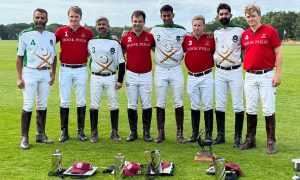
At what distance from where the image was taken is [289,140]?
25.7 feet

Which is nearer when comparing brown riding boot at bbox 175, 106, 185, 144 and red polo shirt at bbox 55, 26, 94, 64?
red polo shirt at bbox 55, 26, 94, 64

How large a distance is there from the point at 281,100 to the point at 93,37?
7006mm

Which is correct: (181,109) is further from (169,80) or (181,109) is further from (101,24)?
(101,24)

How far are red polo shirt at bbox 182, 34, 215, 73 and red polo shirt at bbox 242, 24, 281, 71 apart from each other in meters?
0.82

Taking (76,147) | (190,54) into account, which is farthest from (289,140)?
(76,147)

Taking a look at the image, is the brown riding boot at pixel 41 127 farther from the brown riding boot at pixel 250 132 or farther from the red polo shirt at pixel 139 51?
the brown riding boot at pixel 250 132

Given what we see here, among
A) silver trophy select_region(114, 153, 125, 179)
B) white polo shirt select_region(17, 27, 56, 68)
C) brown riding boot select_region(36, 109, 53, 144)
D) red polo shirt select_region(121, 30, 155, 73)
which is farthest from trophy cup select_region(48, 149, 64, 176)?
red polo shirt select_region(121, 30, 155, 73)

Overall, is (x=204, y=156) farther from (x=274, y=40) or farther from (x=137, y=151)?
(x=274, y=40)

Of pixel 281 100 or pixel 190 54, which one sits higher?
pixel 190 54

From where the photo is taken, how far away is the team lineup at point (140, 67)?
737 cm

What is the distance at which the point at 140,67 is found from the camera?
25.4 ft

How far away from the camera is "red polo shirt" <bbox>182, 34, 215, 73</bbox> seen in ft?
24.8

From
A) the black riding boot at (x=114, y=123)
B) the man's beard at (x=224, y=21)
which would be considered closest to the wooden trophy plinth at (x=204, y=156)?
the black riding boot at (x=114, y=123)

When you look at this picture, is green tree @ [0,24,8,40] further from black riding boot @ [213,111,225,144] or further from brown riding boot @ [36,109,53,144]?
black riding boot @ [213,111,225,144]
